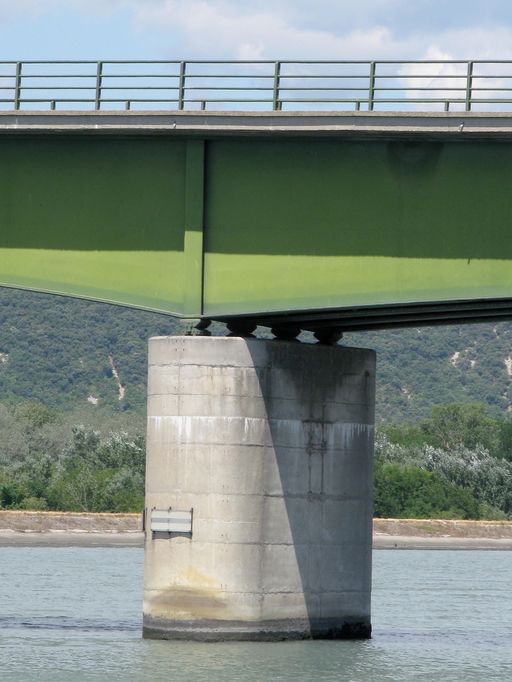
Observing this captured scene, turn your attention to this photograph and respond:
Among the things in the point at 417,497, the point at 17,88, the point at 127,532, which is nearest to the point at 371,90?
the point at 17,88

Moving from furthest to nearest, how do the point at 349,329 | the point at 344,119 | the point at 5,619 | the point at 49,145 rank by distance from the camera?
the point at 5,619
the point at 349,329
the point at 49,145
the point at 344,119

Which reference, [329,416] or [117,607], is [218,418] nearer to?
[329,416]

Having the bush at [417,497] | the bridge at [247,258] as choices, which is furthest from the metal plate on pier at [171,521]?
the bush at [417,497]

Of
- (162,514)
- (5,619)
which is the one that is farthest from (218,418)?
(5,619)

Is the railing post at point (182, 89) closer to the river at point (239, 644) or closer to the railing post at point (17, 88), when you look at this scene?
the railing post at point (17, 88)

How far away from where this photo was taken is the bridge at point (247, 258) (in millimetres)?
37250

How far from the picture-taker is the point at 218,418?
38.8 metres

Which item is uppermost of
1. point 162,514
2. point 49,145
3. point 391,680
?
point 49,145

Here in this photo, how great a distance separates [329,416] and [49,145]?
→ 9.47 meters

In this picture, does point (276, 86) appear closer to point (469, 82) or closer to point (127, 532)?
point (469, 82)

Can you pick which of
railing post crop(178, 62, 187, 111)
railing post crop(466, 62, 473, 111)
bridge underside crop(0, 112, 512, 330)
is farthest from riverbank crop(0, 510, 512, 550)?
railing post crop(466, 62, 473, 111)

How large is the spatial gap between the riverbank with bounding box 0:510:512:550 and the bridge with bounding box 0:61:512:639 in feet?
211

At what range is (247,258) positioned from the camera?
38625mm

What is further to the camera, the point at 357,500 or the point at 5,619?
the point at 5,619
